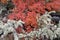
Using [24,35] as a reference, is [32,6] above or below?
above

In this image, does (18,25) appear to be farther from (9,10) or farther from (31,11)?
(9,10)

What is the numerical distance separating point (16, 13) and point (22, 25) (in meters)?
0.30

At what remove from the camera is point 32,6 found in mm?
3859

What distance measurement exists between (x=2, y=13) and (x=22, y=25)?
0.73 m

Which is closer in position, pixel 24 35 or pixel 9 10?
pixel 24 35

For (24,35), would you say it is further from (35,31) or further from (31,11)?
(31,11)

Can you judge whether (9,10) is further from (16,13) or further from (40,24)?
(40,24)

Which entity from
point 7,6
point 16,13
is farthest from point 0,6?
point 16,13

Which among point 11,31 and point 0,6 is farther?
point 0,6

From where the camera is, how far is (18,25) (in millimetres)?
3641

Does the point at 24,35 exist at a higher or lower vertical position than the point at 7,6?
lower

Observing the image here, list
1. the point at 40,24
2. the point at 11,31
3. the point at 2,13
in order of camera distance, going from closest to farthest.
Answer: the point at 11,31, the point at 40,24, the point at 2,13

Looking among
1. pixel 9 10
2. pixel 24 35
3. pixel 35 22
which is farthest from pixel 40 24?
pixel 9 10

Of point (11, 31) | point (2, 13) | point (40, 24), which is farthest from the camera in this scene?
point (2, 13)
